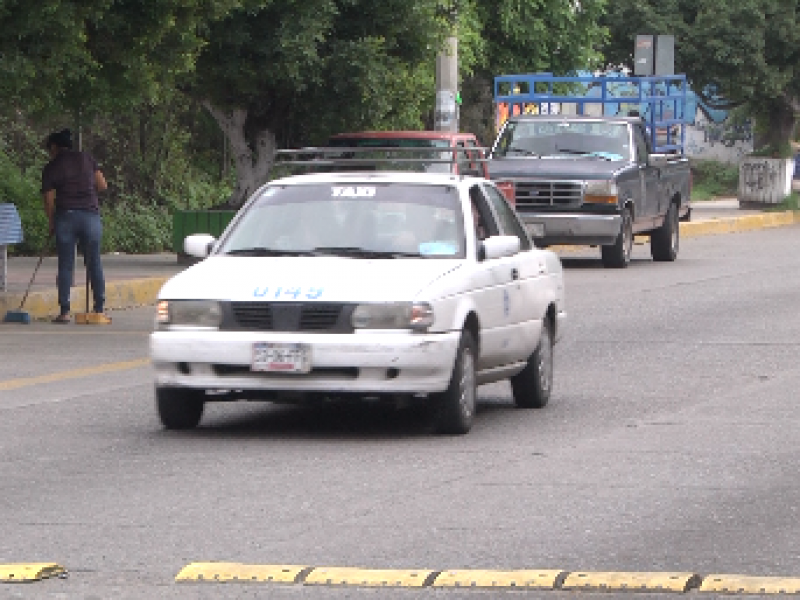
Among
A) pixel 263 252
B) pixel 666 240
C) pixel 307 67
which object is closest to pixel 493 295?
pixel 263 252

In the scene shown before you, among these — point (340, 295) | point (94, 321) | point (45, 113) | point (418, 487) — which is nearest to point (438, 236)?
point (340, 295)

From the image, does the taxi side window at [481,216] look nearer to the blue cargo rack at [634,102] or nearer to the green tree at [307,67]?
the green tree at [307,67]

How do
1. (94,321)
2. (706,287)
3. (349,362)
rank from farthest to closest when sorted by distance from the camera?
(706,287), (94,321), (349,362)

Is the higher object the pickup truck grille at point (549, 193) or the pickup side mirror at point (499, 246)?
the pickup side mirror at point (499, 246)

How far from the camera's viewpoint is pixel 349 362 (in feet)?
35.6

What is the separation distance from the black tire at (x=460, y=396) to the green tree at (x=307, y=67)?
1125 cm

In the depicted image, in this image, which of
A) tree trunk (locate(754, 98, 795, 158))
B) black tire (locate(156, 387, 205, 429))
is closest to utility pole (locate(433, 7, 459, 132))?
black tire (locate(156, 387, 205, 429))

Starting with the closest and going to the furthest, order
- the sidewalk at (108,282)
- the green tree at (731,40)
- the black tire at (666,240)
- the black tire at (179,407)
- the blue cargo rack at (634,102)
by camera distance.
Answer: the black tire at (179,407)
the sidewalk at (108,282)
the black tire at (666,240)
the blue cargo rack at (634,102)
the green tree at (731,40)

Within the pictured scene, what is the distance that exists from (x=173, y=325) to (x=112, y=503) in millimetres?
2189

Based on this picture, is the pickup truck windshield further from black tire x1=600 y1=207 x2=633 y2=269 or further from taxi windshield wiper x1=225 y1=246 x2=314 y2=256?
taxi windshield wiper x1=225 y1=246 x2=314 y2=256

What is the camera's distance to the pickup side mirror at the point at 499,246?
11.9 m

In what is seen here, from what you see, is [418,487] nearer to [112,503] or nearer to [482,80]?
[112,503]

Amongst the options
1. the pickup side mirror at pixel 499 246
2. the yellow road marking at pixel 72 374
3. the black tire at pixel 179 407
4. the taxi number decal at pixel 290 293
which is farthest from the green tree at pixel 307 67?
the taxi number decal at pixel 290 293

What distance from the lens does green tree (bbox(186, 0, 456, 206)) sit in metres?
23.1
